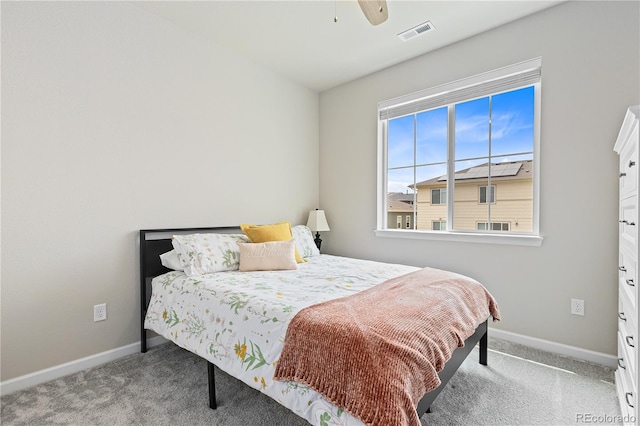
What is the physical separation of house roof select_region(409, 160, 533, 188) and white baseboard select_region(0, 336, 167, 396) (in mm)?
3051

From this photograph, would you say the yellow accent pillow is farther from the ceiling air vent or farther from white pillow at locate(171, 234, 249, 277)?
the ceiling air vent

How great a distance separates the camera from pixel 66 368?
2.09 m

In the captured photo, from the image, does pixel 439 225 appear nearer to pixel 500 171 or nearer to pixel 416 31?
pixel 500 171

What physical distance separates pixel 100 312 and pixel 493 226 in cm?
324

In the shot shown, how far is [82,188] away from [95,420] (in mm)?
1442

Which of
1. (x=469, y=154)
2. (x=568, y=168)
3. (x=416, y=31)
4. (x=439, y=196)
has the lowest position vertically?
(x=439, y=196)

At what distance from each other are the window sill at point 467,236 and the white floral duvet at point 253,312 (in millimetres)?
737

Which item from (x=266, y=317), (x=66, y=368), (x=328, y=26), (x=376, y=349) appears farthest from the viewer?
(x=328, y=26)

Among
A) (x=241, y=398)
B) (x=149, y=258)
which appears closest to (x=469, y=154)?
(x=241, y=398)

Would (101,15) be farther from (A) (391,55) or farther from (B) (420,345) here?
(B) (420,345)

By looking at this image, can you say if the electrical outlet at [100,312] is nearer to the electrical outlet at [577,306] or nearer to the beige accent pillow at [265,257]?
the beige accent pillow at [265,257]

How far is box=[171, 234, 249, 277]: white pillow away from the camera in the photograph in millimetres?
2275

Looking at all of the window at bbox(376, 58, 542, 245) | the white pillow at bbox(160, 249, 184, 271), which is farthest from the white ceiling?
the white pillow at bbox(160, 249, 184, 271)

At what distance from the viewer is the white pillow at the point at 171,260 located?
2.34 metres
